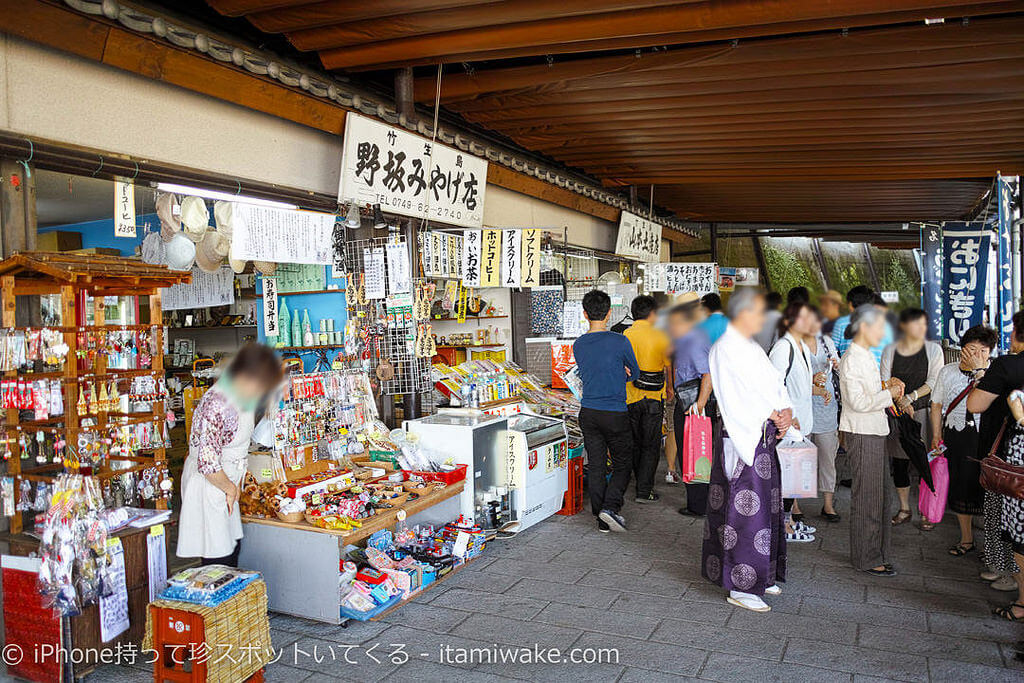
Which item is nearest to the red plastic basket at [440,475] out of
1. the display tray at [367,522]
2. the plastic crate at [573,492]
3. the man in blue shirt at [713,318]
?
the display tray at [367,522]

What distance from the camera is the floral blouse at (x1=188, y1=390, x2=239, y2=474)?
3.78 m

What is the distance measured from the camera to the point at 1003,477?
11.9 feet

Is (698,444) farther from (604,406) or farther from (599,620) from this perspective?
(604,406)

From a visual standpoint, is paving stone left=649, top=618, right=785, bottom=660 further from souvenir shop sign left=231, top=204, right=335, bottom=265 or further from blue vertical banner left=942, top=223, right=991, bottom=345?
blue vertical banner left=942, top=223, right=991, bottom=345

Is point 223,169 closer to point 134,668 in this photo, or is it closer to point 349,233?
point 349,233

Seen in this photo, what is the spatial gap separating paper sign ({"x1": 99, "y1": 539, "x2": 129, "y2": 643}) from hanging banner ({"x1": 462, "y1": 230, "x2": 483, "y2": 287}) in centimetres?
393

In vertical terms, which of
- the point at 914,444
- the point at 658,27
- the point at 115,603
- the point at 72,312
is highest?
the point at 658,27

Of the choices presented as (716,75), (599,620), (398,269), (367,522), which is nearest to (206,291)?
(398,269)

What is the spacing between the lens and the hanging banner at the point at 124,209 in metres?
4.24

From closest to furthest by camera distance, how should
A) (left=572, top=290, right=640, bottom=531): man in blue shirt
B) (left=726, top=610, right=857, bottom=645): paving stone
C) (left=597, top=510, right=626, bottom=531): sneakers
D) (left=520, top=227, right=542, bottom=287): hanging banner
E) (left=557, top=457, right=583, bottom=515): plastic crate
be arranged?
1. (left=726, top=610, right=857, bottom=645): paving stone
2. (left=572, top=290, right=640, bottom=531): man in blue shirt
3. (left=597, top=510, right=626, bottom=531): sneakers
4. (left=557, top=457, right=583, bottom=515): plastic crate
5. (left=520, top=227, right=542, bottom=287): hanging banner

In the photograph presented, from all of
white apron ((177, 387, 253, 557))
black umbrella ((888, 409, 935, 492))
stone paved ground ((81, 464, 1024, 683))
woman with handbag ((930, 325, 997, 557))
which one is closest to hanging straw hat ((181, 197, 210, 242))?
white apron ((177, 387, 253, 557))

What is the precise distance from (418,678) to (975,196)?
515 inches

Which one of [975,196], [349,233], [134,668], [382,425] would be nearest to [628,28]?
[349,233]

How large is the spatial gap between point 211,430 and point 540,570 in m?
2.65
